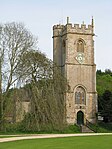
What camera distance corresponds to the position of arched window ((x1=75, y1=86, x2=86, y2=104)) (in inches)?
2108

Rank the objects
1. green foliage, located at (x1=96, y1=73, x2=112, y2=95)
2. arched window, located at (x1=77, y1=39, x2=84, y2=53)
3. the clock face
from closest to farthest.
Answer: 1. the clock face
2. arched window, located at (x1=77, y1=39, x2=84, y2=53)
3. green foliage, located at (x1=96, y1=73, x2=112, y2=95)

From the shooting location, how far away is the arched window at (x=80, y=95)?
53.5 m

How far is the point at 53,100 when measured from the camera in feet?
123

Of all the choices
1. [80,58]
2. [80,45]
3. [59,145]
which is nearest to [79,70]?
[80,58]

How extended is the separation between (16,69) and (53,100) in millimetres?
5007

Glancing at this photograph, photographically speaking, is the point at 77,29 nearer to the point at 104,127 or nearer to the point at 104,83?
the point at 104,127

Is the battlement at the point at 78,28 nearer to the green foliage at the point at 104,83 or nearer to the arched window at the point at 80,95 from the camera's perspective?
the arched window at the point at 80,95

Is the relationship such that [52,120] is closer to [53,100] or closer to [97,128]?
[53,100]

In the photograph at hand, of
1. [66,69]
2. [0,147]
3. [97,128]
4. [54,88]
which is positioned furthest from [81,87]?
[0,147]

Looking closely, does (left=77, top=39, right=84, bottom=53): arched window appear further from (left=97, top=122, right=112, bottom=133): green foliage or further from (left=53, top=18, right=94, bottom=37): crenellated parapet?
(left=97, top=122, right=112, bottom=133): green foliage

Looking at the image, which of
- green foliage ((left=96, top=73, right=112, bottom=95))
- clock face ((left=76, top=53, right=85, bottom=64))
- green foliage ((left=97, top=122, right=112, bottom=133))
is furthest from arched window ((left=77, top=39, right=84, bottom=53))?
green foliage ((left=96, top=73, right=112, bottom=95))

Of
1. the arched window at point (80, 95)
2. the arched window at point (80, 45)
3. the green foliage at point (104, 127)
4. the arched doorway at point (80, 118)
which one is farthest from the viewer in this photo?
the arched window at point (80, 45)

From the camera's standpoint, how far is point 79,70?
54.3m

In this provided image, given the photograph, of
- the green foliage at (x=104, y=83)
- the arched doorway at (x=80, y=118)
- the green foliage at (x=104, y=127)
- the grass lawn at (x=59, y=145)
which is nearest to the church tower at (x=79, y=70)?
the arched doorway at (x=80, y=118)
